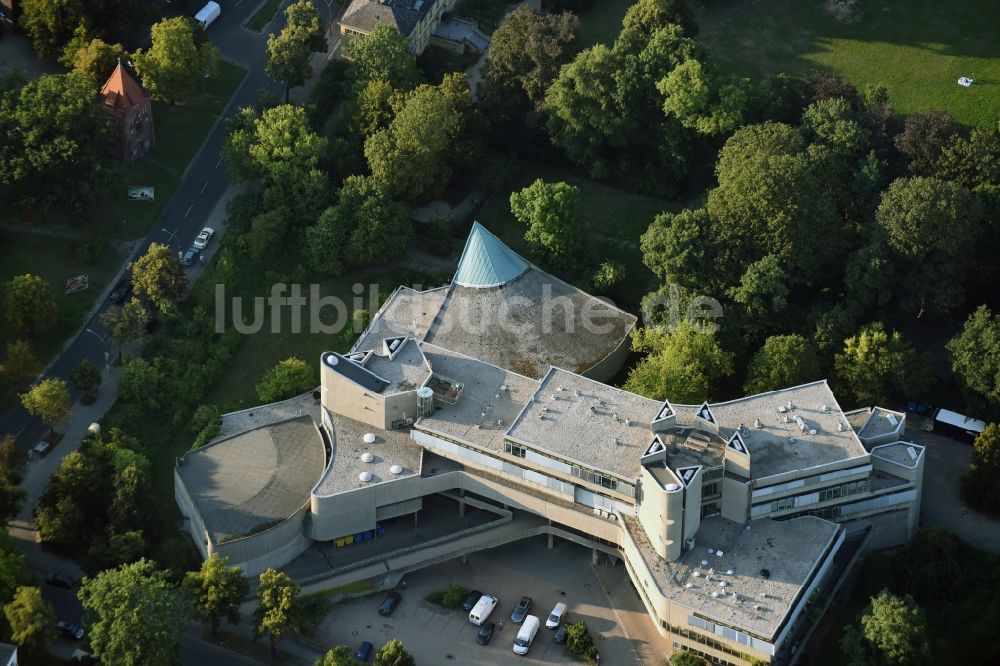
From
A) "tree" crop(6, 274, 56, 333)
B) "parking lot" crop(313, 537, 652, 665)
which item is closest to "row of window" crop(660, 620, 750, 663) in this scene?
"parking lot" crop(313, 537, 652, 665)

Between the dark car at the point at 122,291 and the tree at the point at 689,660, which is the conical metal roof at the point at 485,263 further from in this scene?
the tree at the point at 689,660

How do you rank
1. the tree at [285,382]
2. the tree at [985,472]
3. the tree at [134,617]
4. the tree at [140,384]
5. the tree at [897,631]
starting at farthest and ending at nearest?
1. the tree at [285,382]
2. the tree at [140,384]
3. the tree at [985,472]
4. the tree at [897,631]
5. the tree at [134,617]

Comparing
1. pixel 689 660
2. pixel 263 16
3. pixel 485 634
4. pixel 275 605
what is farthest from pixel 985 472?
pixel 263 16

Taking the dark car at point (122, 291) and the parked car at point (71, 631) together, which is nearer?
the parked car at point (71, 631)

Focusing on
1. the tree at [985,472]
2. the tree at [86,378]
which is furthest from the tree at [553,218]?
the tree at [86,378]

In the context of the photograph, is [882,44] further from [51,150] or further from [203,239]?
[51,150]

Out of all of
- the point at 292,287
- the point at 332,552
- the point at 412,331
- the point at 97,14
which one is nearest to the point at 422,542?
the point at 332,552

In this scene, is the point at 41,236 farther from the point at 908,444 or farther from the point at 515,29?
the point at 908,444
